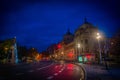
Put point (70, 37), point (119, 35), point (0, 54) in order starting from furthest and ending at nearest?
point (70, 37)
point (0, 54)
point (119, 35)

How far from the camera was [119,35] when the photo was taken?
1388 inches

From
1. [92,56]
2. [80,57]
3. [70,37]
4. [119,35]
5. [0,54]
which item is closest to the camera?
[119,35]

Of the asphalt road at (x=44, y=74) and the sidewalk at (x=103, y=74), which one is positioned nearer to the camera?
the sidewalk at (x=103, y=74)

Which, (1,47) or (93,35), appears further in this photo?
(93,35)

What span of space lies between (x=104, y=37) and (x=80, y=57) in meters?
15.5

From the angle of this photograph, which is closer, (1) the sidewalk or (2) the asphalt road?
(1) the sidewalk

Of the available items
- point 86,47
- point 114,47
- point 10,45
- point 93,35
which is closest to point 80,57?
point 86,47

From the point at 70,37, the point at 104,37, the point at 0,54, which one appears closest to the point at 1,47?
the point at 0,54

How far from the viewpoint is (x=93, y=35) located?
3423 inches

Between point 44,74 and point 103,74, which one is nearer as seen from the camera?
point 103,74

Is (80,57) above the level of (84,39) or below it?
below

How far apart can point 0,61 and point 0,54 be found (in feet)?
13.2

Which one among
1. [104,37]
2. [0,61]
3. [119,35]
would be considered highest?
[104,37]

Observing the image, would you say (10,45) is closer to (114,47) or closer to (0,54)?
(0,54)
